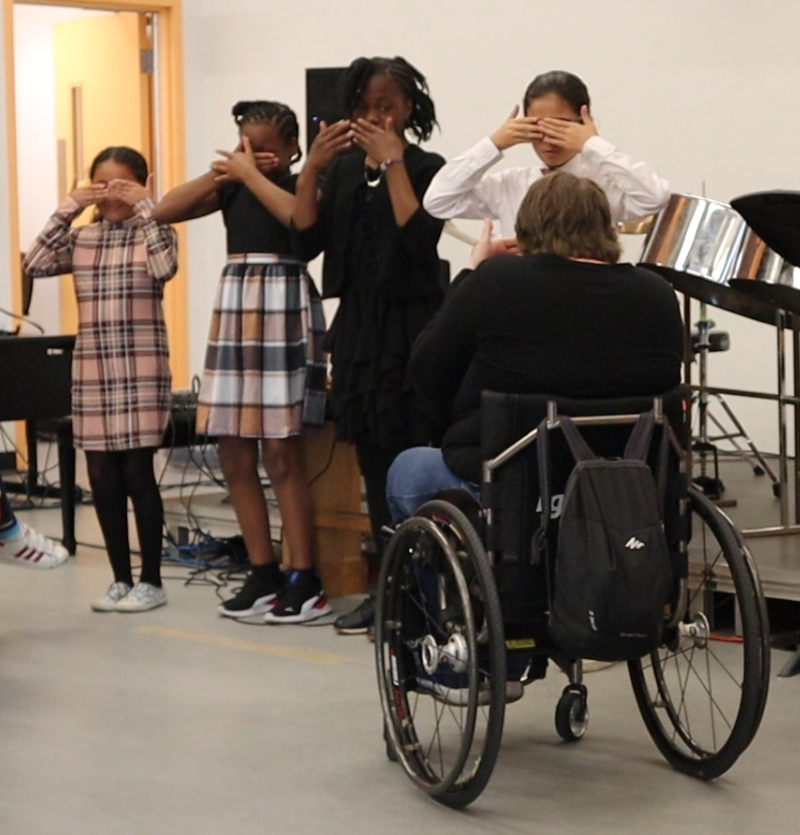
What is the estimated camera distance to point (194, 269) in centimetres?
798

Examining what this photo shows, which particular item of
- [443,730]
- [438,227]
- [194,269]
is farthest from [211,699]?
[194,269]

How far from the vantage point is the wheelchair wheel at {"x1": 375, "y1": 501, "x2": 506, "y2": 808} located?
→ 98.8 inches

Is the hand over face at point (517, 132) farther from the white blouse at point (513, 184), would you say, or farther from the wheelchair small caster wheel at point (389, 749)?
the wheelchair small caster wheel at point (389, 749)

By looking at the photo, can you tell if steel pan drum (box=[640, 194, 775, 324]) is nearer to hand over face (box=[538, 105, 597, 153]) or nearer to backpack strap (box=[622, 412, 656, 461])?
hand over face (box=[538, 105, 597, 153])

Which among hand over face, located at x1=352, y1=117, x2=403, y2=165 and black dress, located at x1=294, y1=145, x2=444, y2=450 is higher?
hand over face, located at x1=352, y1=117, x2=403, y2=165

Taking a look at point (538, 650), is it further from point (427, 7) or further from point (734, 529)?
point (427, 7)

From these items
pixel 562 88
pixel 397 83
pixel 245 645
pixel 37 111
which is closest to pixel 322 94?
pixel 397 83

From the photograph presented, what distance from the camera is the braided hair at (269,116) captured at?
409cm

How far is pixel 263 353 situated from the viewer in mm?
4016

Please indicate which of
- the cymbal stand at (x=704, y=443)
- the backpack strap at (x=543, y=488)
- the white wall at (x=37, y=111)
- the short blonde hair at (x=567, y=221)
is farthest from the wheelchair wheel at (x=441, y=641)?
the white wall at (x=37, y=111)

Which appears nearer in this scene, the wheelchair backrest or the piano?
the wheelchair backrest

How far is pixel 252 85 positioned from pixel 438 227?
4.22 meters

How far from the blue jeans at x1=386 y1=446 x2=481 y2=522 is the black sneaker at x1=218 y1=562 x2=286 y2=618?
4.22 ft

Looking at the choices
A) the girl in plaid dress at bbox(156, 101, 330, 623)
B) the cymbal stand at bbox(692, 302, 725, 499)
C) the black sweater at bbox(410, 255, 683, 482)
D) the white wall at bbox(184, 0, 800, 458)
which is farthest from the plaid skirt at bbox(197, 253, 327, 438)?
the white wall at bbox(184, 0, 800, 458)
